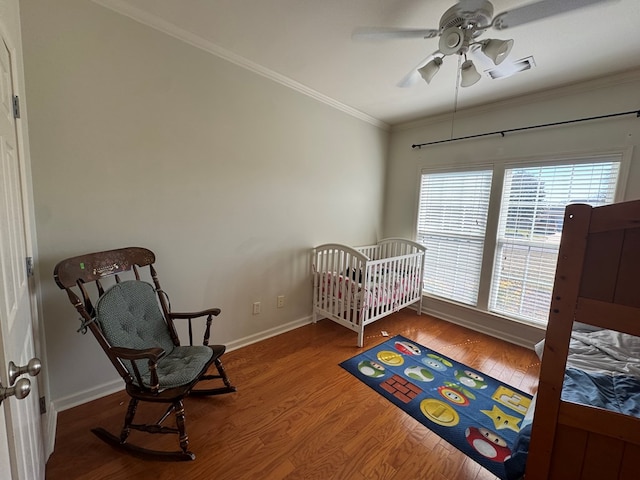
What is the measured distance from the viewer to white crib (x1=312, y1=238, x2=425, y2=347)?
8.28 feet

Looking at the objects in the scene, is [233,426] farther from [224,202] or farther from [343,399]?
[224,202]

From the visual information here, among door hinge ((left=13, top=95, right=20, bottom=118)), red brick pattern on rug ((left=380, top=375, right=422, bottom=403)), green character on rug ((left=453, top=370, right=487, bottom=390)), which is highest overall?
door hinge ((left=13, top=95, right=20, bottom=118))

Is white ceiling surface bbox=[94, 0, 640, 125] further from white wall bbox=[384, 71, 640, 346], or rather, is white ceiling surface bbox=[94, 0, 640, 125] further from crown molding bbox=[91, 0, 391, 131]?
white wall bbox=[384, 71, 640, 346]

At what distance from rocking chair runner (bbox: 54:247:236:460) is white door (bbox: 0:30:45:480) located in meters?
0.30

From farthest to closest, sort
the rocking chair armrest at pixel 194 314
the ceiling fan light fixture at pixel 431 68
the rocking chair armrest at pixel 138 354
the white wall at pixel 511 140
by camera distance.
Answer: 1. the white wall at pixel 511 140
2. the rocking chair armrest at pixel 194 314
3. the ceiling fan light fixture at pixel 431 68
4. the rocking chair armrest at pixel 138 354

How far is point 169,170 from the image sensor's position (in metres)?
1.88

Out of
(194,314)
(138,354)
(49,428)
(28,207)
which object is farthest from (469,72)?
(49,428)

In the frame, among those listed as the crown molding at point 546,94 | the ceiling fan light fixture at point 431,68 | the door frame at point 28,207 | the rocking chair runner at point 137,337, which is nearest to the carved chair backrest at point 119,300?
the rocking chair runner at point 137,337

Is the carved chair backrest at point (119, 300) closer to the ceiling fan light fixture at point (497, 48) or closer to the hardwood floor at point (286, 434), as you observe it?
the hardwood floor at point (286, 434)

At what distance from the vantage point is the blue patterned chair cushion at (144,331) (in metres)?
1.42

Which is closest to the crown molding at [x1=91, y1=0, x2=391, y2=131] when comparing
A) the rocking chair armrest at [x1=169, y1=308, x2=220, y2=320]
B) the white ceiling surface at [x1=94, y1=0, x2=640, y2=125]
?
the white ceiling surface at [x1=94, y1=0, x2=640, y2=125]

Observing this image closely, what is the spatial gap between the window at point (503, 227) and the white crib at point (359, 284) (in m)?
0.38

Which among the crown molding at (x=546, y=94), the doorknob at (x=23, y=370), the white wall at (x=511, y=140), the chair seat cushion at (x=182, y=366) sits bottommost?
the chair seat cushion at (x=182, y=366)

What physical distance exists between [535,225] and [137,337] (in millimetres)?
3376
